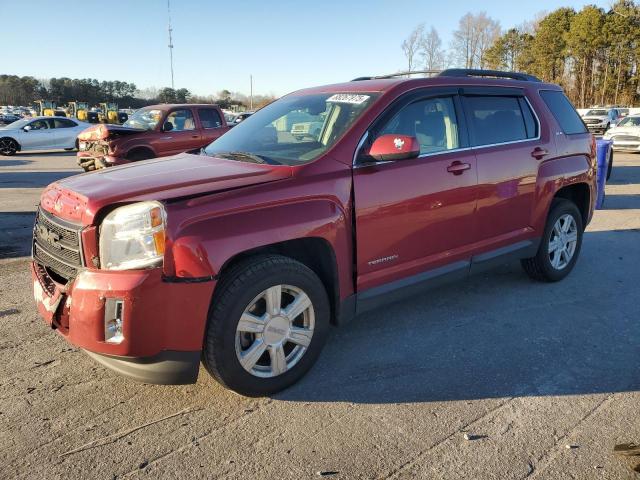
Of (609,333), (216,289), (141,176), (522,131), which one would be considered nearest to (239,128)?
(141,176)

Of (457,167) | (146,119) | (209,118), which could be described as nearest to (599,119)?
(209,118)

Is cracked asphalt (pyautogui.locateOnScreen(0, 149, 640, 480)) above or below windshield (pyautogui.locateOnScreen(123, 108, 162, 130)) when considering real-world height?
below

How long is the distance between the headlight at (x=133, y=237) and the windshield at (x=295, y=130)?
1.01m

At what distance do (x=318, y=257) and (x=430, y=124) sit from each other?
4.61 feet

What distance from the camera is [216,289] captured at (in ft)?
9.17

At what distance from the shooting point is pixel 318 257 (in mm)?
3271

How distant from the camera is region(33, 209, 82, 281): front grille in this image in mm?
2781

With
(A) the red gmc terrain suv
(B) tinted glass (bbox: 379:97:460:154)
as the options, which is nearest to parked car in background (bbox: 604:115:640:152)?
(A) the red gmc terrain suv

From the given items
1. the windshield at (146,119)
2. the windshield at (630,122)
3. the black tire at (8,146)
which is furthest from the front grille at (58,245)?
the windshield at (630,122)

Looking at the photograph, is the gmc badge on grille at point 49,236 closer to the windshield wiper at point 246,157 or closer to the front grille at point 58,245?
the front grille at point 58,245

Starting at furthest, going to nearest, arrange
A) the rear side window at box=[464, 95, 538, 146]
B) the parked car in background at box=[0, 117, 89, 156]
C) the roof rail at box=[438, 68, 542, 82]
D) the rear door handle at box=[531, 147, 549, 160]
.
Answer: the parked car in background at box=[0, 117, 89, 156]
the rear door handle at box=[531, 147, 549, 160]
the roof rail at box=[438, 68, 542, 82]
the rear side window at box=[464, 95, 538, 146]

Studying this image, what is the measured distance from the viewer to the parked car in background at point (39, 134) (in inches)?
757

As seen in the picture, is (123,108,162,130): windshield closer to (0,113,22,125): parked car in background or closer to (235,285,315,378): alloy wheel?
(235,285,315,378): alloy wheel

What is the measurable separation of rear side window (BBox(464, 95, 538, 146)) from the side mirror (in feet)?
3.38
